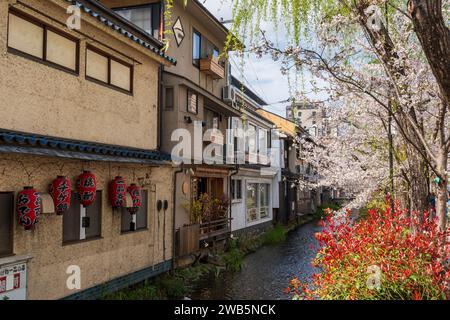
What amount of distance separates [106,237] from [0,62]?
5.22 m

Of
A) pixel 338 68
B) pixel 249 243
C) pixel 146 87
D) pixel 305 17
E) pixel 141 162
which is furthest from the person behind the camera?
pixel 249 243

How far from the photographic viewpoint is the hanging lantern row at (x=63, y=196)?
7.84 m

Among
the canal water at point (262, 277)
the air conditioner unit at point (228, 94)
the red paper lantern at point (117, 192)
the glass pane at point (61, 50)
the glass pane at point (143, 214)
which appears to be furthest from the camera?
the air conditioner unit at point (228, 94)

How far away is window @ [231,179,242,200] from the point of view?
22547 millimetres

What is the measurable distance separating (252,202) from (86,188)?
17598mm

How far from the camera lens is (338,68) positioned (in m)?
7.30

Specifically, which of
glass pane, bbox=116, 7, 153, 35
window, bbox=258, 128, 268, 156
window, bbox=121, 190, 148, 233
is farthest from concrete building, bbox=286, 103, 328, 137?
glass pane, bbox=116, 7, 153, 35

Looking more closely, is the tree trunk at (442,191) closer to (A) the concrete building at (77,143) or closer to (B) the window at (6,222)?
(A) the concrete building at (77,143)

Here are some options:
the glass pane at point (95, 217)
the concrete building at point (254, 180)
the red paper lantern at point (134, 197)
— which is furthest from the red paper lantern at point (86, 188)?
the concrete building at point (254, 180)

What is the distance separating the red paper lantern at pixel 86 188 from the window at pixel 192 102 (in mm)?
6347

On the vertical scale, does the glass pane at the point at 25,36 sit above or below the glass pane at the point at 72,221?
above

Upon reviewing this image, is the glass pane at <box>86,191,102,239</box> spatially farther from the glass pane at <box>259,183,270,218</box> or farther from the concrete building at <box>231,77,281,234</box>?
the glass pane at <box>259,183,270,218</box>

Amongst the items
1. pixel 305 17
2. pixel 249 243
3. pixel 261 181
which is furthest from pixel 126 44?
pixel 261 181

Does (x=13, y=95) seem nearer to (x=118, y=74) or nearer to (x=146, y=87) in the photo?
(x=118, y=74)
